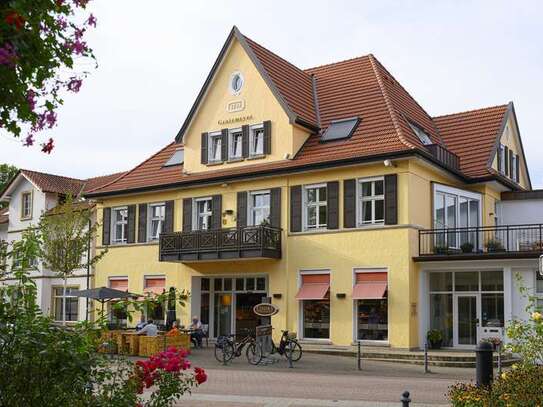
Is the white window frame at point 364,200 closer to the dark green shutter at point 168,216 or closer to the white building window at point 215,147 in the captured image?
the white building window at point 215,147

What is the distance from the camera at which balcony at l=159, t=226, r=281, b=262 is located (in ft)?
93.9

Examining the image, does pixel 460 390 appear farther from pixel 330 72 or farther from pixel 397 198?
pixel 330 72

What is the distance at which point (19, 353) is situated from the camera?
213 inches

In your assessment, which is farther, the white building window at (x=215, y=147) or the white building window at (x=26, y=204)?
the white building window at (x=26, y=204)

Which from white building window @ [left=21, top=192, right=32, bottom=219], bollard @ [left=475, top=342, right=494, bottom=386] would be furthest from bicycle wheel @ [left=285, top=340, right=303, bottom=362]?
white building window @ [left=21, top=192, right=32, bottom=219]

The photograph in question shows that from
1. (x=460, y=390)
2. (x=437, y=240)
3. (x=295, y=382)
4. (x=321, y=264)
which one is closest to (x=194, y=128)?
(x=321, y=264)

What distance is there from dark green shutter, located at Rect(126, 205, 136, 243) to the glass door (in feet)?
49.6

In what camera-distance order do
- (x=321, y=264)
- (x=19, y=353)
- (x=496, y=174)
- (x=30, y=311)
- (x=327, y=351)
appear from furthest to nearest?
(x=496, y=174), (x=321, y=264), (x=327, y=351), (x=30, y=311), (x=19, y=353)

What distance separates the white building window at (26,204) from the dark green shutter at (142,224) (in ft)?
40.8

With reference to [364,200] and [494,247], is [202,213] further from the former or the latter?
[494,247]

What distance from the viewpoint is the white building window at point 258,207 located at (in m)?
30.4

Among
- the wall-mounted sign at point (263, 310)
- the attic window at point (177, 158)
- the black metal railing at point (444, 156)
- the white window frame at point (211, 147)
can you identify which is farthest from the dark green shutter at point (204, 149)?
the wall-mounted sign at point (263, 310)

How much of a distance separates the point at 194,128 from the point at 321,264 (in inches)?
358

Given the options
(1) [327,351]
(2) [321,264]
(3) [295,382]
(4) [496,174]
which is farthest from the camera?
(4) [496,174]
